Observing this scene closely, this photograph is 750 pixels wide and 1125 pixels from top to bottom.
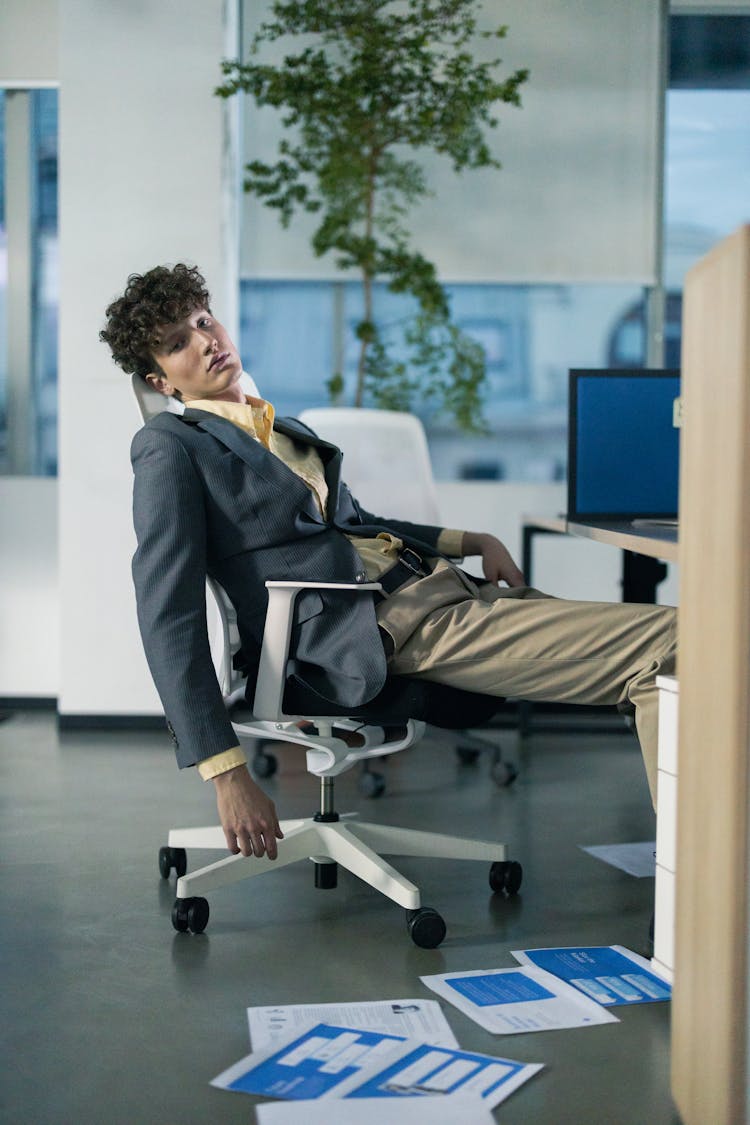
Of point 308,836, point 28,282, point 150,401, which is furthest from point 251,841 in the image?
point 28,282

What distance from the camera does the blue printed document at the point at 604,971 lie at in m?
1.86

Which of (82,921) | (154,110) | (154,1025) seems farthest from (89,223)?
(154,1025)

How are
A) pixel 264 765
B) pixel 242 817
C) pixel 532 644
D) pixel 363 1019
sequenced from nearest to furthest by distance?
pixel 363 1019, pixel 242 817, pixel 532 644, pixel 264 765

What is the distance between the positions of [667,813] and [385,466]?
1.69 meters

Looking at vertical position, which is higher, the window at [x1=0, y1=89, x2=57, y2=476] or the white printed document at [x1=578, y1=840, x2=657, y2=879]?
the window at [x1=0, y1=89, x2=57, y2=476]

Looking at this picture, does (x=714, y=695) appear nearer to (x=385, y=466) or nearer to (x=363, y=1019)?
(x=363, y=1019)

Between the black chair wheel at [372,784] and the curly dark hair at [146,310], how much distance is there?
4.84 ft

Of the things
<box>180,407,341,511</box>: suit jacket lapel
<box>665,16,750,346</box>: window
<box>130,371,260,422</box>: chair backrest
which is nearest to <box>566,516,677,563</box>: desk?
<box>180,407,341,511</box>: suit jacket lapel

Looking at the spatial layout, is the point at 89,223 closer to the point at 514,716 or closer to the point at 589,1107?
the point at 514,716

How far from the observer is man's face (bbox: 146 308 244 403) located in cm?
227

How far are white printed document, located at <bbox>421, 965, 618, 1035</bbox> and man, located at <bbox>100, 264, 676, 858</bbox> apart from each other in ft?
1.17

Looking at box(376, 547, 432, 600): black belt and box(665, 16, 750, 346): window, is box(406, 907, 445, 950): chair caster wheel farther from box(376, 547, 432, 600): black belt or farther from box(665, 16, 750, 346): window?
box(665, 16, 750, 346): window

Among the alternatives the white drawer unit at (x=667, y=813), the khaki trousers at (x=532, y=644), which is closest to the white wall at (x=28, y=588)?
the khaki trousers at (x=532, y=644)

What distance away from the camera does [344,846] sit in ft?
7.49
